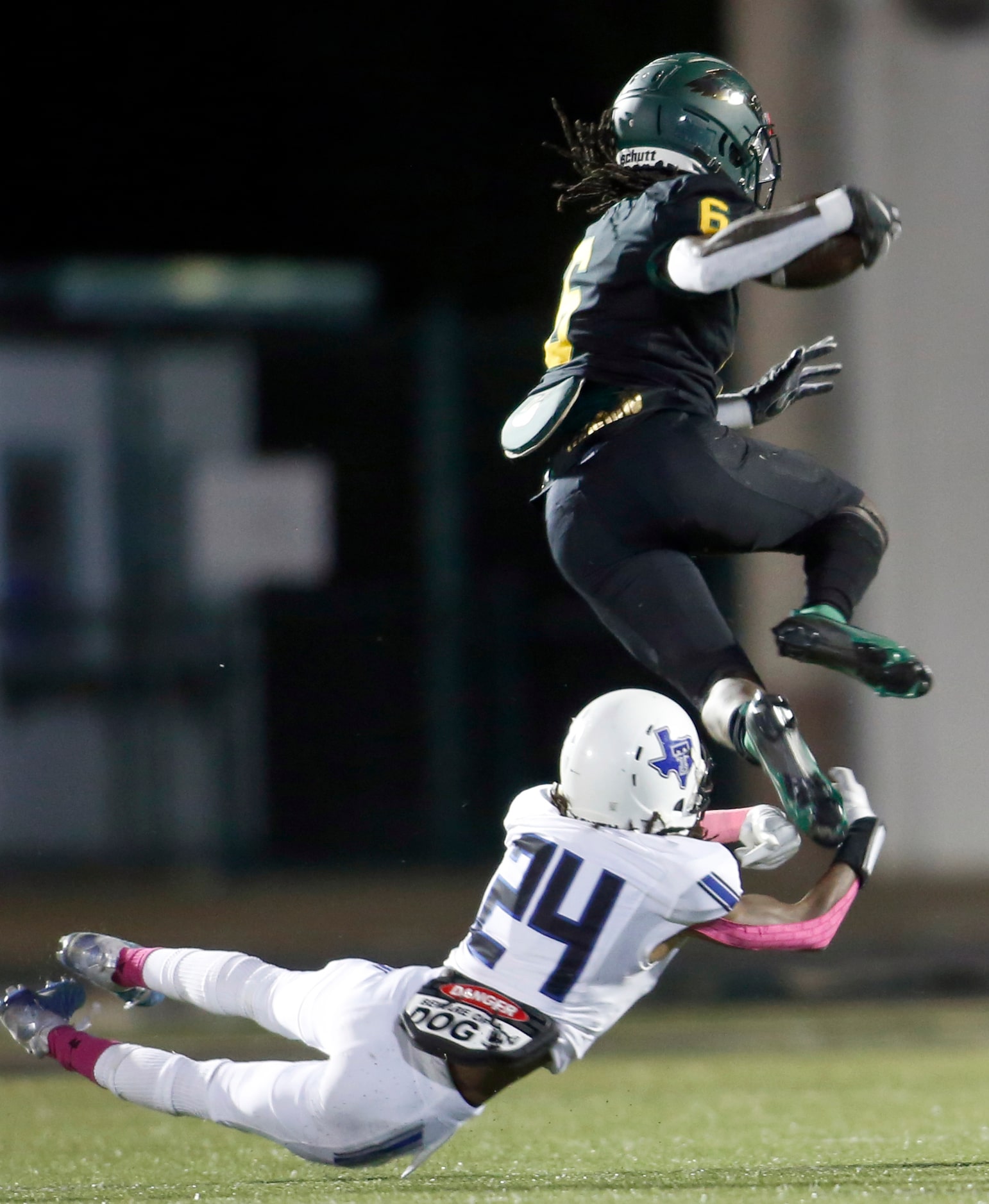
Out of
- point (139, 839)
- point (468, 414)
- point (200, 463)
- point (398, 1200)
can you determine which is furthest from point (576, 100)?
point (398, 1200)

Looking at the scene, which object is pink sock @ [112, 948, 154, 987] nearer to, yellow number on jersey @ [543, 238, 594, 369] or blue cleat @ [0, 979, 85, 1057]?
blue cleat @ [0, 979, 85, 1057]

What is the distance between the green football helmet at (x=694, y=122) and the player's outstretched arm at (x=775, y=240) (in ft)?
1.06

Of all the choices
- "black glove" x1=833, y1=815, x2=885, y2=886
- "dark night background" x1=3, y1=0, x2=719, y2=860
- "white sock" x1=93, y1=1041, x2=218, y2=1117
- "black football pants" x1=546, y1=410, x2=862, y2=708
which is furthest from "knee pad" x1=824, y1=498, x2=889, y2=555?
"dark night background" x1=3, y1=0, x2=719, y2=860

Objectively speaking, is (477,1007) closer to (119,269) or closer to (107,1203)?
(107,1203)

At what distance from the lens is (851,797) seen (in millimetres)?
4398

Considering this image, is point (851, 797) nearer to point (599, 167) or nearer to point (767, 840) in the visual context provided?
point (767, 840)

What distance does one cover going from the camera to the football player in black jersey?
4.23 meters

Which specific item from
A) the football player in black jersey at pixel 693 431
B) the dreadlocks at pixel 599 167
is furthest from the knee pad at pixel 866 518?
the dreadlocks at pixel 599 167

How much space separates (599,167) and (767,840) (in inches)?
64.7

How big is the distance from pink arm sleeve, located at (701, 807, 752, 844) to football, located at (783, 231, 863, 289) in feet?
3.86

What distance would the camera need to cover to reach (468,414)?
459 inches

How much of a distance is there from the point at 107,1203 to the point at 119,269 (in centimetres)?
838

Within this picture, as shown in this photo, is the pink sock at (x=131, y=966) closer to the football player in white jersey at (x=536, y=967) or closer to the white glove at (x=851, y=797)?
the football player in white jersey at (x=536, y=967)

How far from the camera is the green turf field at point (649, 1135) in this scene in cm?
442
